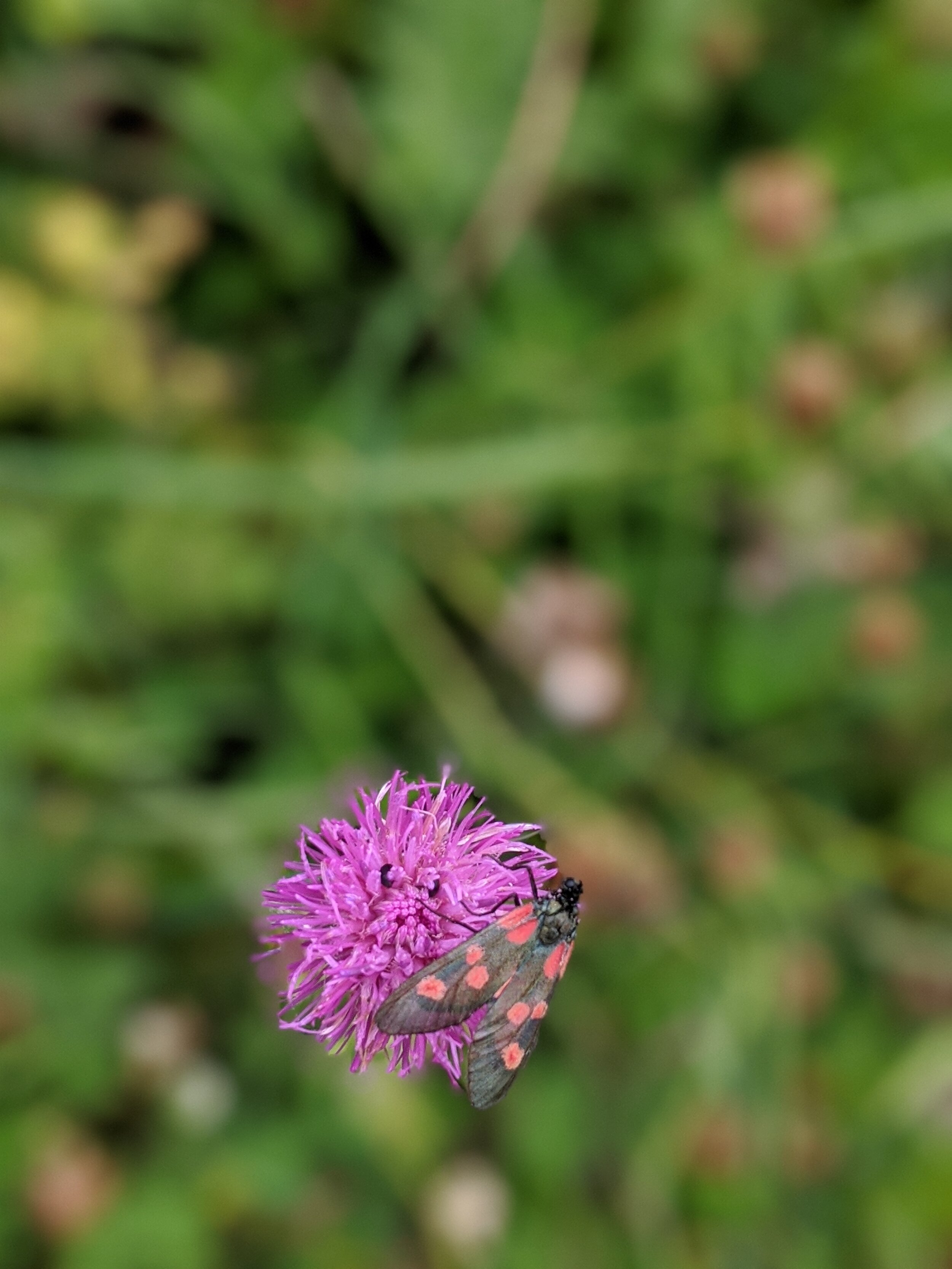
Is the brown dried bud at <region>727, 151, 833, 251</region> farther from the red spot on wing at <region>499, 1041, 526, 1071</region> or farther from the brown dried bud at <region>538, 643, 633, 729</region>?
the red spot on wing at <region>499, 1041, 526, 1071</region>

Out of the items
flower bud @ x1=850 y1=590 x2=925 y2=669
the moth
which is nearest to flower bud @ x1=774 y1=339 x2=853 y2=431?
flower bud @ x1=850 y1=590 x2=925 y2=669

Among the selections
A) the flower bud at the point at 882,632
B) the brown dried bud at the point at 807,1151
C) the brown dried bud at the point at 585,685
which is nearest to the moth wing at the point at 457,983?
the brown dried bud at the point at 585,685

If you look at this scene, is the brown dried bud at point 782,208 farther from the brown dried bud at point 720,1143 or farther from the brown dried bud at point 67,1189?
the brown dried bud at point 67,1189

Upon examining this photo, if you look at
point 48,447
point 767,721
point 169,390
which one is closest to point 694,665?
point 767,721

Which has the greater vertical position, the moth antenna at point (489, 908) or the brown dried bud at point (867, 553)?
the brown dried bud at point (867, 553)

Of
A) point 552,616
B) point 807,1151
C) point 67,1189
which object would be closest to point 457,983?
point 67,1189

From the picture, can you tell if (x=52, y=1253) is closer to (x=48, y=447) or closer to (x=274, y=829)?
(x=274, y=829)
